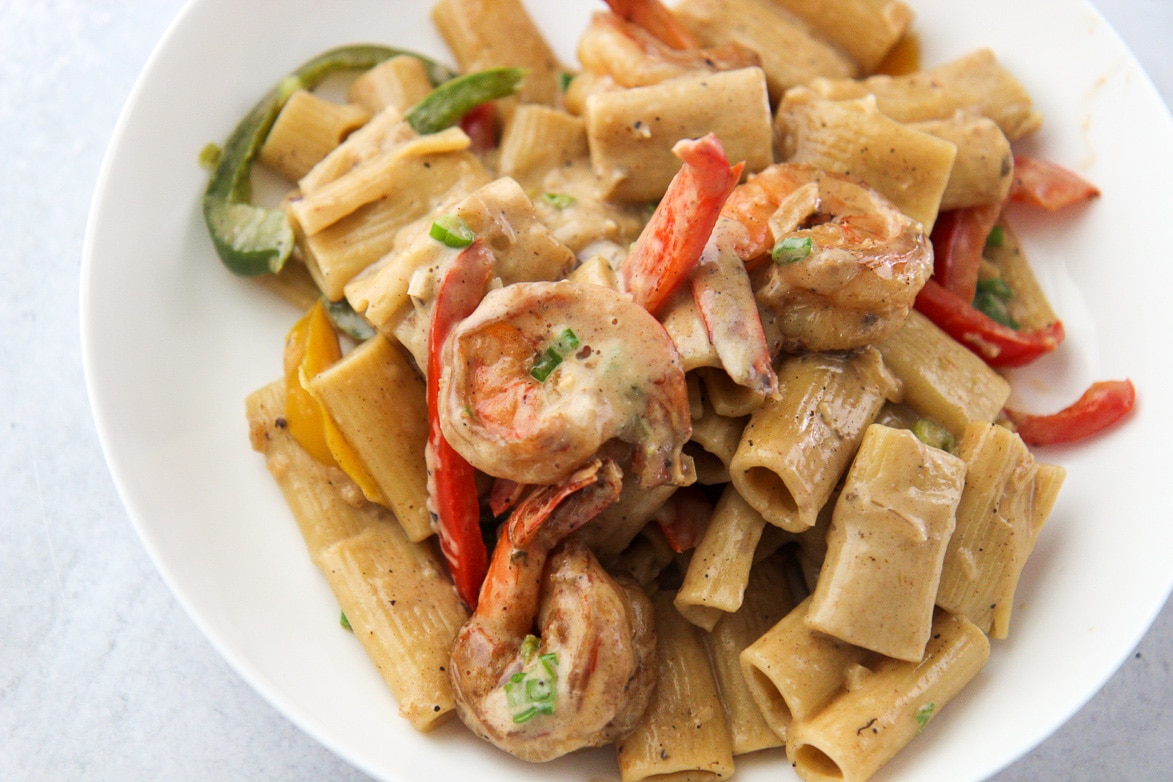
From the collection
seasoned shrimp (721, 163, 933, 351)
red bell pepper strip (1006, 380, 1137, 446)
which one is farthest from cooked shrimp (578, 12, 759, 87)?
red bell pepper strip (1006, 380, 1137, 446)

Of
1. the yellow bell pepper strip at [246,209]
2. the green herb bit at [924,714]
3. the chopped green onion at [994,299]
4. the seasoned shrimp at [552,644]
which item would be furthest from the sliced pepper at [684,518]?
the yellow bell pepper strip at [246,209]

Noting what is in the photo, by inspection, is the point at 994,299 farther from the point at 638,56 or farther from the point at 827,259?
the point at 638,56

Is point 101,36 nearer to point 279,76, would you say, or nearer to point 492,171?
point 279,76

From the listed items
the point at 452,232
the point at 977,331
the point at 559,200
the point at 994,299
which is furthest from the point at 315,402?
the point at 994,299

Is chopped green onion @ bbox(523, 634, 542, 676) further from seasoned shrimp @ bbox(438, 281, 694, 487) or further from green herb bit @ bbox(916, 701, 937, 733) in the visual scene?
green herb bit @ bbox(916, 701, 937, 733)

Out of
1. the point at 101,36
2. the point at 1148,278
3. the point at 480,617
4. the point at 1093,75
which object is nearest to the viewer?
the point at 480,617

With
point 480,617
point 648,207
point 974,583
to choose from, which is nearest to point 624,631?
point 480,617

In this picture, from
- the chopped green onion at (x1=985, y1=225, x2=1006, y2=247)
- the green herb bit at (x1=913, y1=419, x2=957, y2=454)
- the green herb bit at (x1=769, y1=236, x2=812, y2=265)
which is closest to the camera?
the green herb bit at (x1=769, y1=236, x2=812, y2=265)
